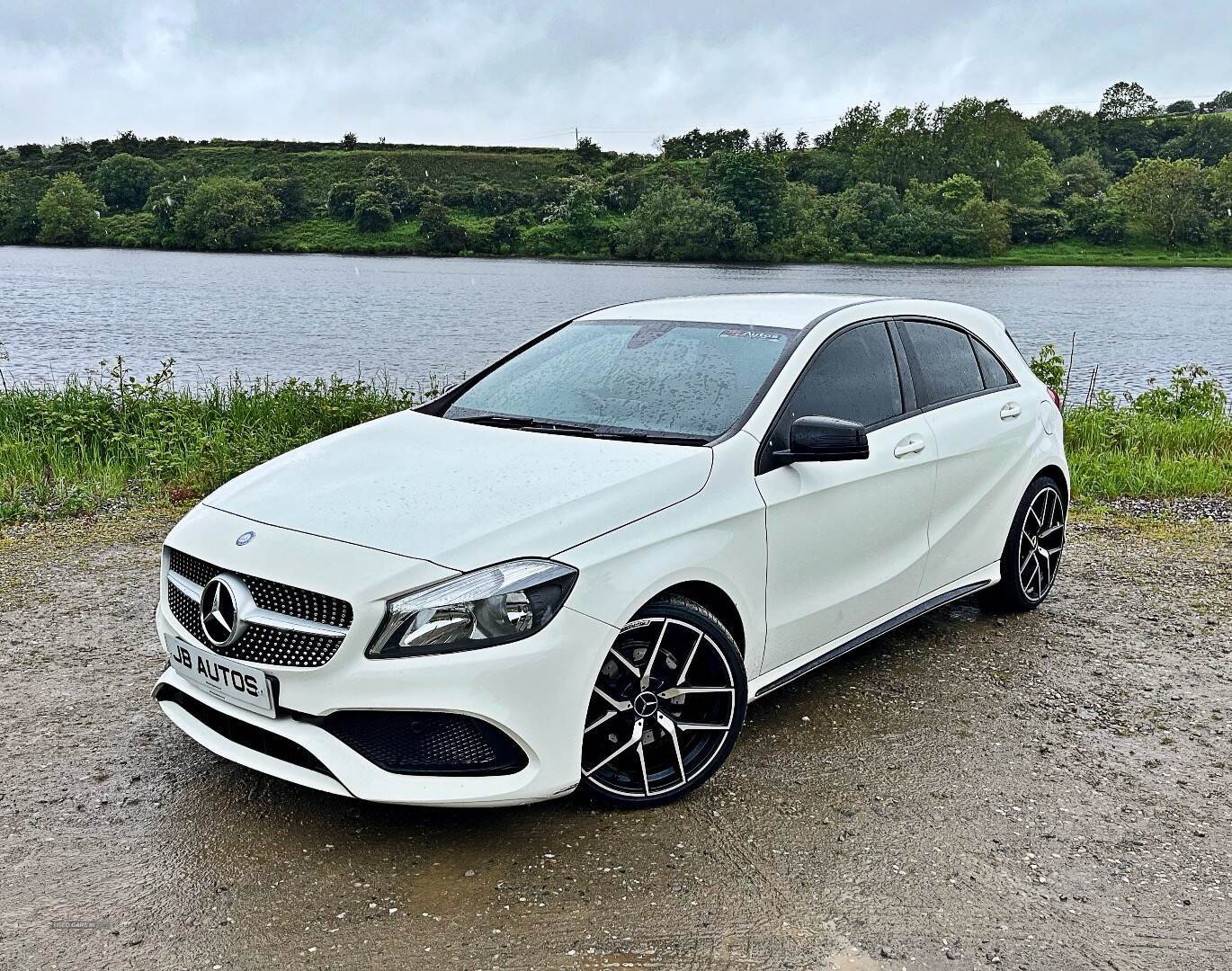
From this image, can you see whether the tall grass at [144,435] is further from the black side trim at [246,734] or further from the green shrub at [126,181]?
the green shrub at [126,181]

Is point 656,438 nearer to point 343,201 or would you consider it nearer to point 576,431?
point 576,431

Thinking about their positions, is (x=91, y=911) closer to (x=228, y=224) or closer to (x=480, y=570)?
(x=480, y=570)

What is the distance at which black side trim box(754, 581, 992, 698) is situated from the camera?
398 centimetres

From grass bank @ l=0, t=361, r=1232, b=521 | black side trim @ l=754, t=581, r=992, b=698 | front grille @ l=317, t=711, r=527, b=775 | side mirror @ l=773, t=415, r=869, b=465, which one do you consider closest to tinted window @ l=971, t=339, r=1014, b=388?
black side trim @ l=754, t=581, r=992, b=698

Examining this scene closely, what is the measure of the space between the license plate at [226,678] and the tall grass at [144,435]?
16.7ft

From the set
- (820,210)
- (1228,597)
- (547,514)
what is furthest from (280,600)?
(820,210)

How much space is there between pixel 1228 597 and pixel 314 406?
8.39m

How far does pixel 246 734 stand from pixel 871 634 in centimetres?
248

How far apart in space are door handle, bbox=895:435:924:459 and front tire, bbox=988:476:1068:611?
3.55ft

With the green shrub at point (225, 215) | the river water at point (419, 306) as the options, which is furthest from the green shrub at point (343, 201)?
the river water at point (419, 306)

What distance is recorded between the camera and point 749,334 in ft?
14.5

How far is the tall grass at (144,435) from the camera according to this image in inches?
334

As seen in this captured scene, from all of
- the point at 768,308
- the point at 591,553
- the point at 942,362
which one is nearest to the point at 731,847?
the point at 591,553

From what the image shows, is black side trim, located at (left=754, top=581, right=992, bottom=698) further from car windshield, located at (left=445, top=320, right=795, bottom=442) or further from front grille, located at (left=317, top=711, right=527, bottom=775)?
front grille, located at (left=317, top=711, right=527, bottom=775)
